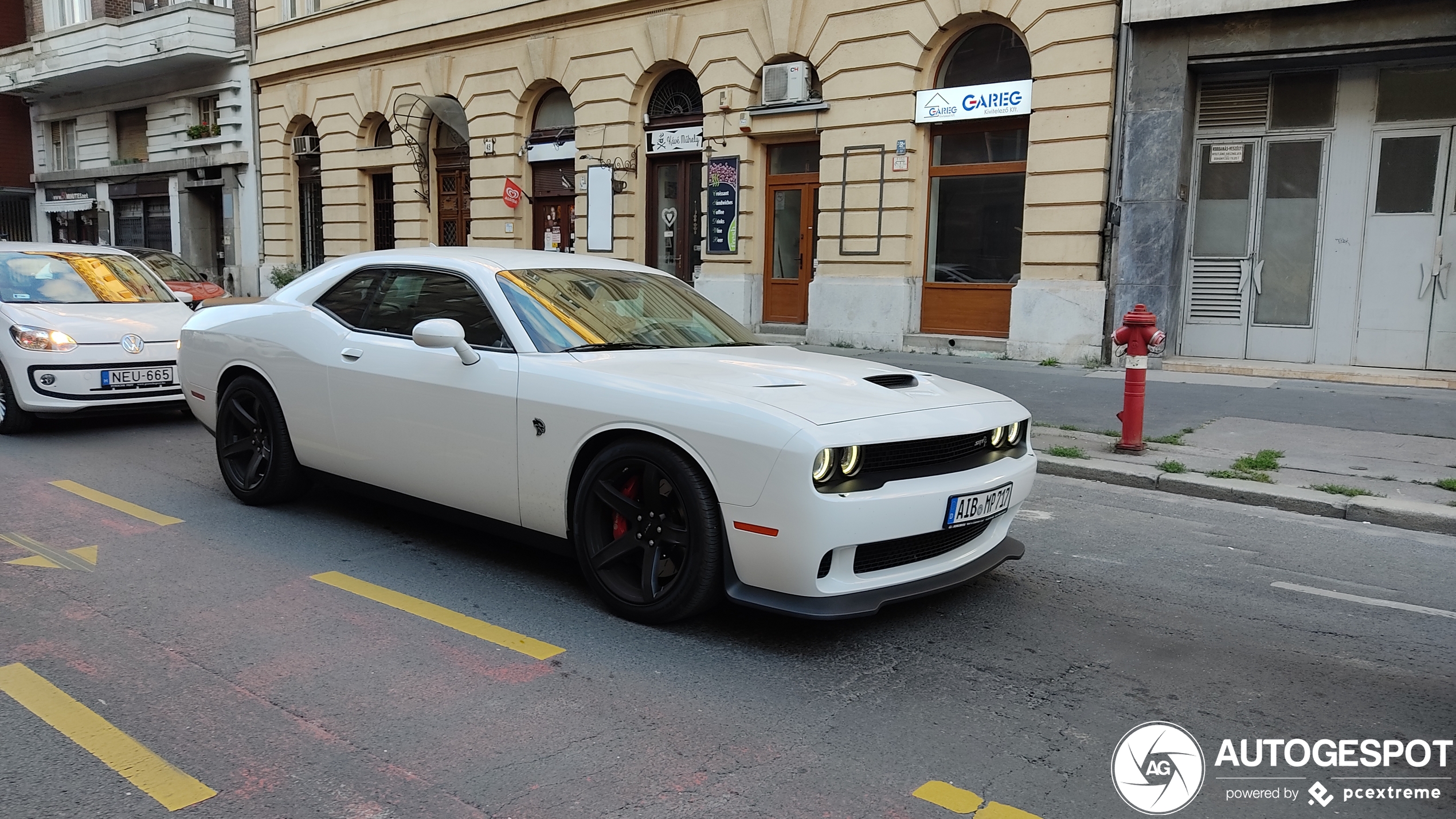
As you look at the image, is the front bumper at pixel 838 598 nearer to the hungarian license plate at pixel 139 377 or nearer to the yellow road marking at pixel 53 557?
the yellow road marking at pixel 53 557

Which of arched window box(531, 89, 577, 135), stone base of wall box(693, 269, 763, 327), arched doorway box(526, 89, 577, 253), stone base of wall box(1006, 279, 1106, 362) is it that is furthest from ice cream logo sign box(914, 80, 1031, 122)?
arched window box(531, 89, 577, 135)

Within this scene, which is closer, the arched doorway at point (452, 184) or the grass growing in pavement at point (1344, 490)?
the grass growing in pavement at point (1344, 490)

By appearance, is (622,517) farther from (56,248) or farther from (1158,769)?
(56,248)

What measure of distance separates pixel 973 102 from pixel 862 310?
3244mm

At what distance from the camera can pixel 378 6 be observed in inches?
901

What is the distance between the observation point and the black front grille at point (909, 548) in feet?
13.2

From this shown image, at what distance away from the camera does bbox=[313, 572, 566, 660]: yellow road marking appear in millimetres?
4113

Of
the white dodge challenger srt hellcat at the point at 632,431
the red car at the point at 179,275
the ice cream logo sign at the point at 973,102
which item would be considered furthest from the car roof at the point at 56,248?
the ice cream logo sign at the point at 973,102

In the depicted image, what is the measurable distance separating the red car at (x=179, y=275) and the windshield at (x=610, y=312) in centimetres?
1059

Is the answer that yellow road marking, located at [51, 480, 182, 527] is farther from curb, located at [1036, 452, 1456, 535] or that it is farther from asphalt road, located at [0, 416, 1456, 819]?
curb, located at [1036, 452, 1456, 535]

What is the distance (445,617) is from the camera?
176 inches

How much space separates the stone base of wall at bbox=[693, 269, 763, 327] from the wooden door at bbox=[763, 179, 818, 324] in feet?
0.61

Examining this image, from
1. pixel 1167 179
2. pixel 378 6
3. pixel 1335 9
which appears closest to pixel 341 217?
pixel 378 6

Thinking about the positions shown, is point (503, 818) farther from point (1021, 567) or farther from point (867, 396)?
point (1021, 567)
